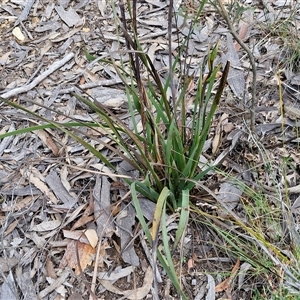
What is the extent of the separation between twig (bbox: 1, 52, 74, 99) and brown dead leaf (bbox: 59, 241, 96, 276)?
68 cm

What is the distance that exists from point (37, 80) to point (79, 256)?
30.1 inches

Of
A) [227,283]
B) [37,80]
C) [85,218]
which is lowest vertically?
[227,283]

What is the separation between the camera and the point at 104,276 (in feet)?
4.38

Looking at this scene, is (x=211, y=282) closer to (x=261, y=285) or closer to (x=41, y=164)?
(x=261, y=285)

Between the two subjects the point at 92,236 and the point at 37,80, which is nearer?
the point at 92,236

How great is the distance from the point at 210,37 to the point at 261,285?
1.07 metres

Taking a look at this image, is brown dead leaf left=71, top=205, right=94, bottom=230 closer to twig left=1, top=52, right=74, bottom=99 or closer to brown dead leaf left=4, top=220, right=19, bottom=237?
brown dead leaf left=4, top=220, right=19, bottom=237

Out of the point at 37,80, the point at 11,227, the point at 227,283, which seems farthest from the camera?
the point at 37,80

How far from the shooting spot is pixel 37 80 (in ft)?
5.90

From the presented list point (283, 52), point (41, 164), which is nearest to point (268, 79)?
point (283, 52)

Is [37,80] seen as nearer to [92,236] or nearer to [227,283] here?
[92,236]

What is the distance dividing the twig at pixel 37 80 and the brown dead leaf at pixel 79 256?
68 cm

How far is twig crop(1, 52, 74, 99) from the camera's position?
69.1 inches

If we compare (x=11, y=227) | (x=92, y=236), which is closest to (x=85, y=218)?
(x=92, y=236)
